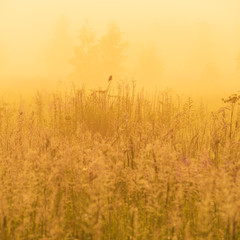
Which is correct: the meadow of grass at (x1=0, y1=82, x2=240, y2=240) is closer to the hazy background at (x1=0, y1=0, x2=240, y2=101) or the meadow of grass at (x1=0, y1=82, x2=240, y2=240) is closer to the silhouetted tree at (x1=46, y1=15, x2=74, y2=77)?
the hazy background at (x1=0, y1=0, x2=240, y2=101)

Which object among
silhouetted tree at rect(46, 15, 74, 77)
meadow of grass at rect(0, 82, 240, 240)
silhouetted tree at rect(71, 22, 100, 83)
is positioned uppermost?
silhouetted tree at rect(46, 15, 74, 77)

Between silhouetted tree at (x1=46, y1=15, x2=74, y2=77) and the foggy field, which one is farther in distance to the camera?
silhouetted tree at (x1=46, y1=15, x2=74, y2=77)

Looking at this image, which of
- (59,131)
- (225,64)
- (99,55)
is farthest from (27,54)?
(59,131)

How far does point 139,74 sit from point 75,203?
3284cm

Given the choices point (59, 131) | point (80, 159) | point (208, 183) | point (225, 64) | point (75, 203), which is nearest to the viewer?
point (208, 183)

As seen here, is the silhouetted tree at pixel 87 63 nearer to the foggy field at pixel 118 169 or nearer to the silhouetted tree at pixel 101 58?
the silhouetted tree at pixel 101 58

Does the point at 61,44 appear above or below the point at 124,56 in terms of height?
above

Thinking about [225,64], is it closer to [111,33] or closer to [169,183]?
[111,33]

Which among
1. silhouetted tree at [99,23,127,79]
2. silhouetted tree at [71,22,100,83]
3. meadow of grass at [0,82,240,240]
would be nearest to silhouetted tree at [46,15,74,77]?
silhouetted tree at [71,22,100,83]

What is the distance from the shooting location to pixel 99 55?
2325 cm

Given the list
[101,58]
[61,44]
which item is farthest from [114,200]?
[61,44]

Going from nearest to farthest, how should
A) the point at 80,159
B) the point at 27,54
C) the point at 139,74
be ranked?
1. the point at 80,159
2. the point at 139,74
3. the point at 27,54

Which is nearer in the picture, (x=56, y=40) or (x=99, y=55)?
(x=99, y=55)

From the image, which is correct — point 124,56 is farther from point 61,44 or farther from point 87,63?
point 61,44
